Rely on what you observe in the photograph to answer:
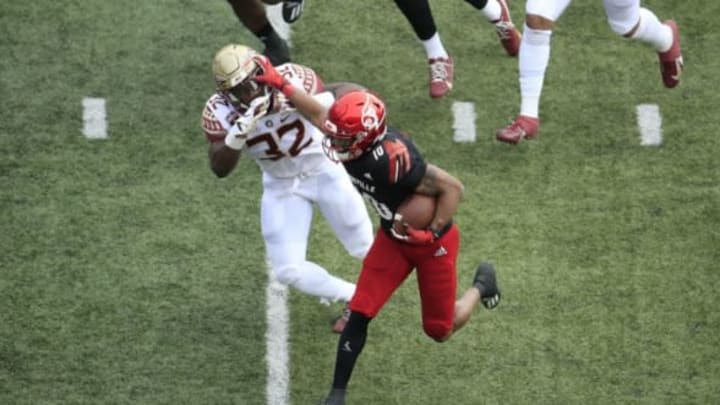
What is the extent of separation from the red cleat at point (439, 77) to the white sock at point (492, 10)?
0.35 metres

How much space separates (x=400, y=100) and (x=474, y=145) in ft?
1.74

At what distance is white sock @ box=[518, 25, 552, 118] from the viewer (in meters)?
8.16

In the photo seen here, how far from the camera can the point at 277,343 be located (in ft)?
24.1

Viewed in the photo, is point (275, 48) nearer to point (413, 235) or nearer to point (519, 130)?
point (519, 130)

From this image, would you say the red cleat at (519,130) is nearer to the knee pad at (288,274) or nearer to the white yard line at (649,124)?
the white yard line at (649,124)

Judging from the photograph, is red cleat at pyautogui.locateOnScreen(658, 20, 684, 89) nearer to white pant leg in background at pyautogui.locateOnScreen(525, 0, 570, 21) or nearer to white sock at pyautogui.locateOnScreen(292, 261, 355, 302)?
white pant leg in background at pyautogui.locateOnScreen(525, 0, 570, 21)

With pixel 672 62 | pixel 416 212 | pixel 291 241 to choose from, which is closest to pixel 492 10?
pixel 672 62

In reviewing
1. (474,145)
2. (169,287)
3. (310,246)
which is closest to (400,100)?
(474,145)

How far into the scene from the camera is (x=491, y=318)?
7.46 metres

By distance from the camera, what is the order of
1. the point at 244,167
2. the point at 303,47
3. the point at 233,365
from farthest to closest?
the point at 303,47 → the point at 244,167 → the point at 233,365

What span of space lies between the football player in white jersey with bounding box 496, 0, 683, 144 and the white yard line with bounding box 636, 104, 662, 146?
1.10ft

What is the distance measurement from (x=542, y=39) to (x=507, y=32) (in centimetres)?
73

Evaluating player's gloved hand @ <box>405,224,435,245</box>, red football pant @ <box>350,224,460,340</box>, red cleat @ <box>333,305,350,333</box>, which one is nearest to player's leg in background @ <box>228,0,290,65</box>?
red cleat @ <box>333,305,350,333</box>

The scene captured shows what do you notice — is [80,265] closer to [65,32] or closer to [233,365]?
[233,365]
